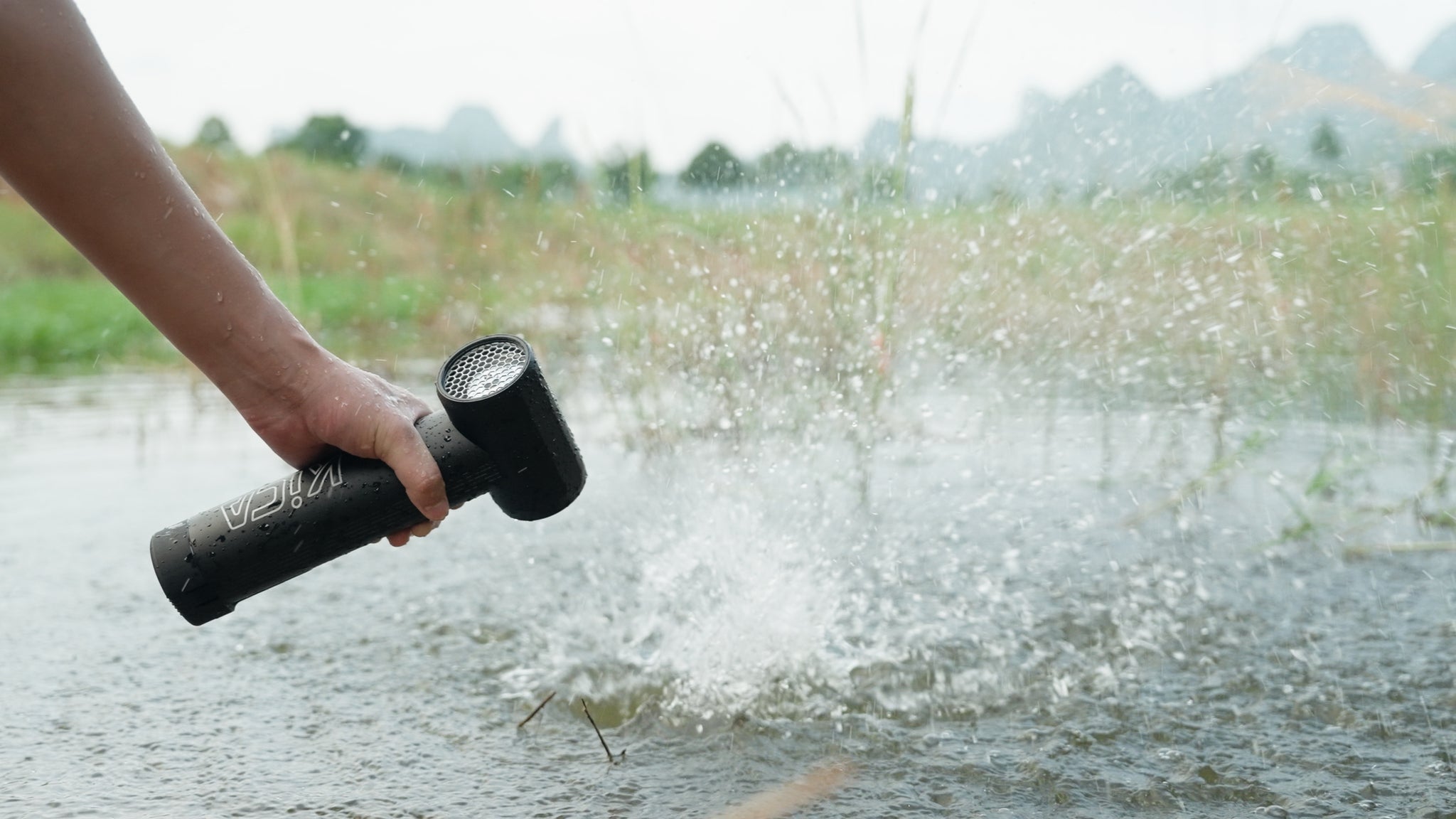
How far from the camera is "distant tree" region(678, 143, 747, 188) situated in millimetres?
3229

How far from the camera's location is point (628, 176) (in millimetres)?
3588

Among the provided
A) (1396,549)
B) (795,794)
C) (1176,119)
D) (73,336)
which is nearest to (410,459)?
(795,794)

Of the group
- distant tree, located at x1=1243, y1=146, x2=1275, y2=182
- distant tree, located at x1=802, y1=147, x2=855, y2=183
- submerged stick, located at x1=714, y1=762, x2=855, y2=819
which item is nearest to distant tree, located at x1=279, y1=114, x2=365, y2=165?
distant tree, located at x1=802, y1=147, x2=855, y2=183

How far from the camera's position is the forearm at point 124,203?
1179 millimetres

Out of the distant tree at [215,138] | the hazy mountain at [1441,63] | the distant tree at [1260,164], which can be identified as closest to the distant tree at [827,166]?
the distant tree at [1260,164]

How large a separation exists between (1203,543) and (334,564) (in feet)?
8.00

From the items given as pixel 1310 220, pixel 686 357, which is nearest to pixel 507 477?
pixel 686 357

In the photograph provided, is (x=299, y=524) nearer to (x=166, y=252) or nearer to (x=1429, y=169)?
(x=166, y=252)

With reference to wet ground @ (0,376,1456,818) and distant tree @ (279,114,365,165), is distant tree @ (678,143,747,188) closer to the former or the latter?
wet ground @ (0,376,1456,818)

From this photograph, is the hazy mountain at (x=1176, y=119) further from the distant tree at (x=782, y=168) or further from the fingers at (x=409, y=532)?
the fingers at (x=409, y=532)

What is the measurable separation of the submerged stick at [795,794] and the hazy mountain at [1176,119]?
6.23 feet

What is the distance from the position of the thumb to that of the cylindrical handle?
0.08ft

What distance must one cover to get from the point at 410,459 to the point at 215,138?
58.7 feet

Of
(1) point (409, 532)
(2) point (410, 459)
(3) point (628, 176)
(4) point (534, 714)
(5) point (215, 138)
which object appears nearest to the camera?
(2) point (410, 459)
